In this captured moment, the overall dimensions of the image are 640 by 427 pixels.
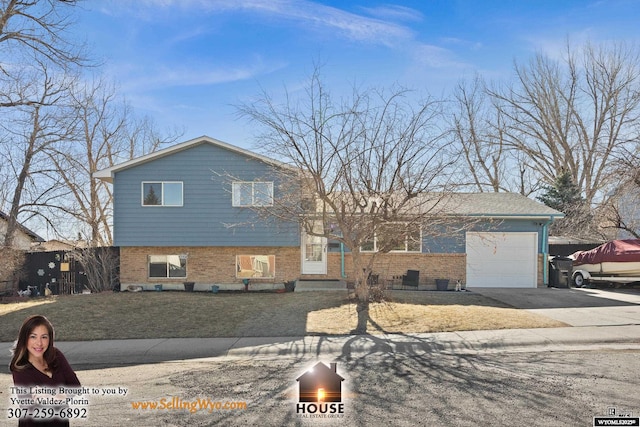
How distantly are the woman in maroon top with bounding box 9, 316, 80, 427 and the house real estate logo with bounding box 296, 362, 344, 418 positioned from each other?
280 centimetres

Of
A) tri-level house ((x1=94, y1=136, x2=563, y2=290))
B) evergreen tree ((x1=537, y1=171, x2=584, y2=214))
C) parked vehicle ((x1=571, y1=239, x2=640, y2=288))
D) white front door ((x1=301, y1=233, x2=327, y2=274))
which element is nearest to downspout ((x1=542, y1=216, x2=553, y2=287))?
tri-level house ((x1=94, y1=136, x2=563, y2=290))

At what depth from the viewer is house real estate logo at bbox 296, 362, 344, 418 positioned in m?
5.11

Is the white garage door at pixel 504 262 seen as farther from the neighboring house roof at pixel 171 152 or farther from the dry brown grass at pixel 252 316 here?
the neighboring house roof at pixel 171 152

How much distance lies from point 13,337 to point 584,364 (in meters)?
12.1

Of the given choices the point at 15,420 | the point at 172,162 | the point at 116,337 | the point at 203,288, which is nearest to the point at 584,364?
the point at 15,420

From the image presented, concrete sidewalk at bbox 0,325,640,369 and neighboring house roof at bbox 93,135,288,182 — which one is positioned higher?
neighboring house roof at bbox 93,135,288,182

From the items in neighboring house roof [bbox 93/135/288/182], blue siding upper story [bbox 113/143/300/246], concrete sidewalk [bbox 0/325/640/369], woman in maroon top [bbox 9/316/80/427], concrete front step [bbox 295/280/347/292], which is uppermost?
neighboring house roof [bbox 93/135/288/182]

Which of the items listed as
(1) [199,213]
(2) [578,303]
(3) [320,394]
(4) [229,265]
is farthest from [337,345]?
(1) [199,213]

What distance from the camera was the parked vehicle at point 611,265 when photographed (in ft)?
55.1

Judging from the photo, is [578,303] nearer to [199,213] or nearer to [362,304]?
[362,304]

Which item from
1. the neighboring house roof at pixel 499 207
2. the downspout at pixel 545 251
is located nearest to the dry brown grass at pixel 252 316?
the neighboring house roof at pixel 499 207

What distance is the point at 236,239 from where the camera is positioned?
55.4 feet

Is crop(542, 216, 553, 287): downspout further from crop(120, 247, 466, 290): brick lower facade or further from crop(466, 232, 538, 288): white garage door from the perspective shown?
crop(120, 247, 466, 290): brick lower facade

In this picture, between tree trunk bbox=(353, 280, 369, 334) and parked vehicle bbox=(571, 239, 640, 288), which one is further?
parked vehicle bbox=(571, 239, 640, 288)
